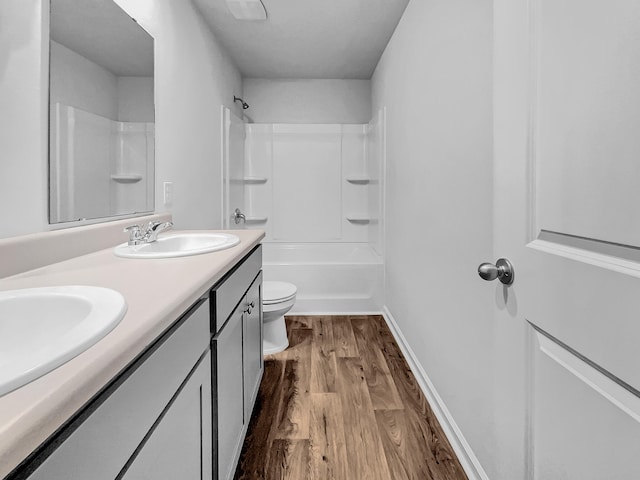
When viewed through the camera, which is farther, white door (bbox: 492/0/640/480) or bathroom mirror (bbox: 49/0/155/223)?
bathroom mirror (bbox: 49/0/155/223)

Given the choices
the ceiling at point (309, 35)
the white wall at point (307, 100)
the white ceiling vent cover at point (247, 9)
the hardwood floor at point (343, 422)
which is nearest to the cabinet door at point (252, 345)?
the hardwood floor at point (343, 422)

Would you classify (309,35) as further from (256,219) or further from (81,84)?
(81,84)

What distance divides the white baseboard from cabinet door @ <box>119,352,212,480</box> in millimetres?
950

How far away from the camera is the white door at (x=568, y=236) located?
1.68 feet

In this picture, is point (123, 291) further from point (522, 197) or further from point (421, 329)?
point (421, 329)

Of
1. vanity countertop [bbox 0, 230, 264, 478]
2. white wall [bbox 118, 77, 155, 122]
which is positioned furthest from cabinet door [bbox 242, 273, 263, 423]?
white wall [bbox 118, 77, 155, 122]

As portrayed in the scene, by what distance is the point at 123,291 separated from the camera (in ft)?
2.51

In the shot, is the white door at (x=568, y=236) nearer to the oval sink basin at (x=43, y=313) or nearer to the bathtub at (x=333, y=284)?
the oval sink basin at (x=43, y=313)

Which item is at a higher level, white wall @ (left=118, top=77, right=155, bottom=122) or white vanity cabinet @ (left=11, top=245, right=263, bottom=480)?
white wall @ (left=118, top=77, right=155, bottom=122)

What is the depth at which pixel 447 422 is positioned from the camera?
163cm

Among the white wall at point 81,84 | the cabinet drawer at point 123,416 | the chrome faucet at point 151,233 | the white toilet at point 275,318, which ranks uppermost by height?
the white wall at point 81,84

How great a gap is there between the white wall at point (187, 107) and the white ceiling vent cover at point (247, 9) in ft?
0.81

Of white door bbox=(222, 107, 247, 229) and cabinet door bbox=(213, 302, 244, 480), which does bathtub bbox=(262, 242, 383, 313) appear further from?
cabinet door bbox=(213, 302, 244, 480)

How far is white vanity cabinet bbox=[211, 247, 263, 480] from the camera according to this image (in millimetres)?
1074
